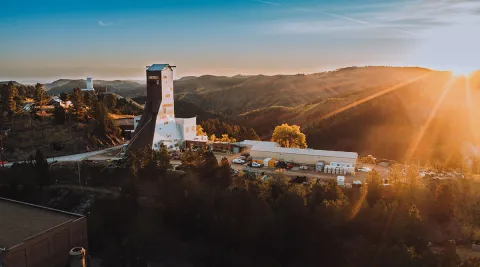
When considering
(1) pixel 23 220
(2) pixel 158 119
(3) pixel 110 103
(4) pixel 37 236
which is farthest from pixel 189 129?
(3) pixel 110 103

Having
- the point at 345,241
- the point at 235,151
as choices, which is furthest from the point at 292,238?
the point at 235,151

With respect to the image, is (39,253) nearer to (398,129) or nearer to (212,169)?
(212,169)

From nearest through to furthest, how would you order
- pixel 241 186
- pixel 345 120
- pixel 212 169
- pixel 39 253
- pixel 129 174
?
1. pixel 39 253
2. pixel 241 186
3. pixel 212 169
4. pixel 129 174
5. pixel 345 120

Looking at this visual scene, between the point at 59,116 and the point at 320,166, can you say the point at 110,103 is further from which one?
the point at 320,166

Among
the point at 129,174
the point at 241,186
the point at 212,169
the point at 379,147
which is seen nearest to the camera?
the point at 241,186

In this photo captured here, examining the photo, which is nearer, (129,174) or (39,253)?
(39,253)

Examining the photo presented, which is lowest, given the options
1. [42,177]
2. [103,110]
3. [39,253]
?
[39,253]

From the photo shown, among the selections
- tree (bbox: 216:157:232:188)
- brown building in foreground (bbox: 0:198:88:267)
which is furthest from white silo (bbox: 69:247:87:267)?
tree (bbox: 216:157:232:188)
